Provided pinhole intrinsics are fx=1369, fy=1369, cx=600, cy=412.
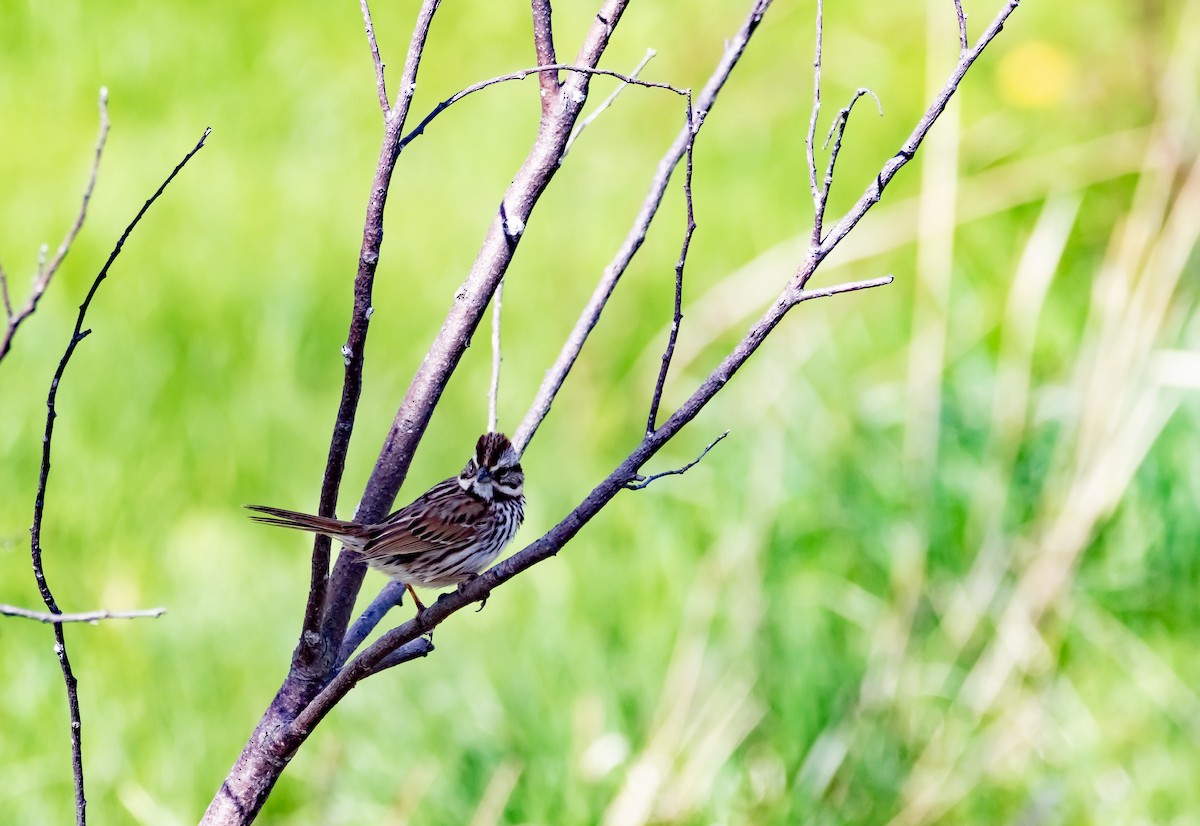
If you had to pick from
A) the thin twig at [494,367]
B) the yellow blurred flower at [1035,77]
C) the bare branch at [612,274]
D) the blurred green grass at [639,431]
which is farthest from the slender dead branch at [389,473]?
the yellow blurred flower at [1035,77]

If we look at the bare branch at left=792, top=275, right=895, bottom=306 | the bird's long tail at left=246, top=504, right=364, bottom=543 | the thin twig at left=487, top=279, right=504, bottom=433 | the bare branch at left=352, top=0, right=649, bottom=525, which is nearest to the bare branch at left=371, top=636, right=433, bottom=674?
the bird's long tail at left=246, top=504, right=364, bottom=543

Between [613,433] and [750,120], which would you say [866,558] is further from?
[750,120]

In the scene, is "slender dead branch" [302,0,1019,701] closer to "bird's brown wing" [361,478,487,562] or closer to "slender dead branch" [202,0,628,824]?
"slender dead branch" [202,0,628,824]

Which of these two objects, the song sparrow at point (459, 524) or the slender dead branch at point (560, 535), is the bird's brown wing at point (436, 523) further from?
the slender dead branch at point (560, 535)

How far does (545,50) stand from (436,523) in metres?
1.31

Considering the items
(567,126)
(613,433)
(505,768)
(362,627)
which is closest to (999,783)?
(505,768)

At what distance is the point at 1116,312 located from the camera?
12.8ft

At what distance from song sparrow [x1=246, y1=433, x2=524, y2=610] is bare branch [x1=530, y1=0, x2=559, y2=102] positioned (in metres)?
0.86

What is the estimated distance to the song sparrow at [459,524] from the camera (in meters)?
2.64

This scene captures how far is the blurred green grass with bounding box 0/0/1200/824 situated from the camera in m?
3.63

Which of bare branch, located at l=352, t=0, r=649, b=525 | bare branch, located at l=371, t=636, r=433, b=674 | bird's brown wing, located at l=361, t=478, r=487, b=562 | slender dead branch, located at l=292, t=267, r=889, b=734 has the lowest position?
slender dead branch, located at l=292, t=267, r=889, b=734

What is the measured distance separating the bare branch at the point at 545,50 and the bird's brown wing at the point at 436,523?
96 cm

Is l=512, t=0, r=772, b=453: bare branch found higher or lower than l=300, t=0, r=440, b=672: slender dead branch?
higher

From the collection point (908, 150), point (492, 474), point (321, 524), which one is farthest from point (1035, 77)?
point (321, 524)
